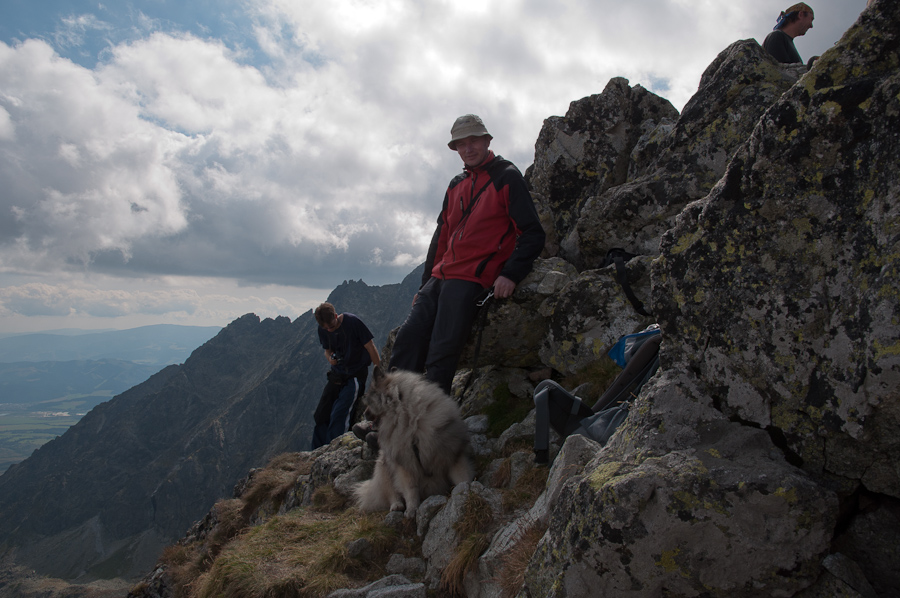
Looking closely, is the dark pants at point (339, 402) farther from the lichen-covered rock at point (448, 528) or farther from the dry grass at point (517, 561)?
the dry grass at point (517, 561)

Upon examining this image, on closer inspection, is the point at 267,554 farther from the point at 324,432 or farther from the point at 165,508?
the point at 165,508

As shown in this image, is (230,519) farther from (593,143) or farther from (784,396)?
(593,143)

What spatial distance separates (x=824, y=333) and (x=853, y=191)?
0.86m

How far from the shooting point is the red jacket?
7.91 meters

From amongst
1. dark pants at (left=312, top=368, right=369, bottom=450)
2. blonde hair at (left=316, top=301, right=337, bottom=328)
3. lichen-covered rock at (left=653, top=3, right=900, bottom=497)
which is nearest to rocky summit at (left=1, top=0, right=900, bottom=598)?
lichen-covered rock at (left=653, top=3, right=900, bottom=497)

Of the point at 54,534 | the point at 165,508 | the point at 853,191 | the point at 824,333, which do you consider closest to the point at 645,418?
the point at 824,333

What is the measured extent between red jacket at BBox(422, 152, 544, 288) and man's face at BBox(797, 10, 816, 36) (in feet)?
24.6

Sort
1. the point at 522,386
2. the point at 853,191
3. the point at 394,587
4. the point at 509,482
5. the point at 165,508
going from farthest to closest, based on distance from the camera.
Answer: the point at 165,508
the point at 522,386
the point at 509,482
the point at 394,587
the point at 853,191

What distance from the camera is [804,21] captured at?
9.88m

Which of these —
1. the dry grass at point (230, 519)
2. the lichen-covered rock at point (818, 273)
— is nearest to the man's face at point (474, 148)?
the lichen-covered rock at point (818, 273)

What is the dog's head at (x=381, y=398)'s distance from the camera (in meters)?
6.86

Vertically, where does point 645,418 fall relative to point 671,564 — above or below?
above

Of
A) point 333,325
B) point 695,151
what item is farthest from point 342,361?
point 695,151

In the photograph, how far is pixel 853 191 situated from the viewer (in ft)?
9.05
